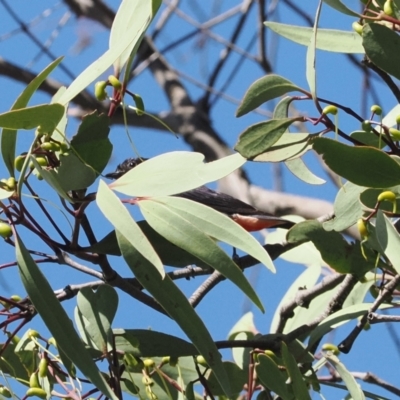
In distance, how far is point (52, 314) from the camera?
1.03 metres

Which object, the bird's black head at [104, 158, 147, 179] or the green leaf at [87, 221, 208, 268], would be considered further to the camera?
the bird's black head at [104, 158, 147, 179]

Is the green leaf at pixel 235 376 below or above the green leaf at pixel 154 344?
below

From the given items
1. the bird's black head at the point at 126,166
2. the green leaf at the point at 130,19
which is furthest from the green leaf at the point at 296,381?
the bird's black head at the point at 126,166

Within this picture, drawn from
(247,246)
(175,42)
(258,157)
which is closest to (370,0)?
(258,157)

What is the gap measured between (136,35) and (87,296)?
0.38 m

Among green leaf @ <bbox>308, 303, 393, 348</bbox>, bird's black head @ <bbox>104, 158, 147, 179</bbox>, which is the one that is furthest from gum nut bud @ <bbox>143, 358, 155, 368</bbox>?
bird's black head @ <bbox>104, 158, 147, 179</bbox>

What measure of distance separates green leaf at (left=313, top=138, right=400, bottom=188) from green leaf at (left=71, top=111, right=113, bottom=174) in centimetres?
30

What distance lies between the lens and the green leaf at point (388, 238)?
1.07 m

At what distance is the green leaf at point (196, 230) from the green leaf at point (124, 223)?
48 mm

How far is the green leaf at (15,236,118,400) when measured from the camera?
103cm

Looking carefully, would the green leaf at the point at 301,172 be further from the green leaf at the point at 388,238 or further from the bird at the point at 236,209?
the bird at the point at 236,209

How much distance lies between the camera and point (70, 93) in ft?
3.65

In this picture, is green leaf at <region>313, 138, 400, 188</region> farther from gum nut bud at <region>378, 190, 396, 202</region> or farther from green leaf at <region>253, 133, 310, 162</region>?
green leaf at <region>253, 133, 310, 162</region>

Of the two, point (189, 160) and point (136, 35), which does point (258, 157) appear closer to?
point (189, 160)
